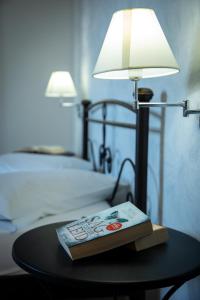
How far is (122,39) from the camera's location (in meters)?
0.99

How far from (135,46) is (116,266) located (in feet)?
1.86

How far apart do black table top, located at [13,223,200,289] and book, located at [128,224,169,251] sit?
0.01 m

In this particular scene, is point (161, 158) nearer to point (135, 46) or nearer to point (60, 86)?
point (135, 46)

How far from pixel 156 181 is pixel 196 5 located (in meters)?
0.66

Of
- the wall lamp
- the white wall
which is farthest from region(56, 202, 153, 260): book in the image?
the white wall

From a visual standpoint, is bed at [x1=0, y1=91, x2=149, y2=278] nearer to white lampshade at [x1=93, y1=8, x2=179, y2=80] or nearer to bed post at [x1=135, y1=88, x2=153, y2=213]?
bed post at [x1=135, y1=88, x2=153, y2=213]

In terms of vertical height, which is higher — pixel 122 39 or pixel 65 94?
pixel 122 39

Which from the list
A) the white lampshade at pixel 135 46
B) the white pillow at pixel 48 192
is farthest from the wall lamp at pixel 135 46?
the white pillow at pixel 48 192

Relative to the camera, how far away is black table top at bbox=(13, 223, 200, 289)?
31.8 inches

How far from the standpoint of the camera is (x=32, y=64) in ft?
11.0

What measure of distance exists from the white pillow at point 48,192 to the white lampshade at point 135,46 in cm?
67

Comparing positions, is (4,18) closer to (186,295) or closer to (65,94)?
(65,94)

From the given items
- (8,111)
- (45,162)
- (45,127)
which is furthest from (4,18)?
(45,162)

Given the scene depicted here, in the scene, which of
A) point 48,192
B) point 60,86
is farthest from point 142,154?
point 60,86
